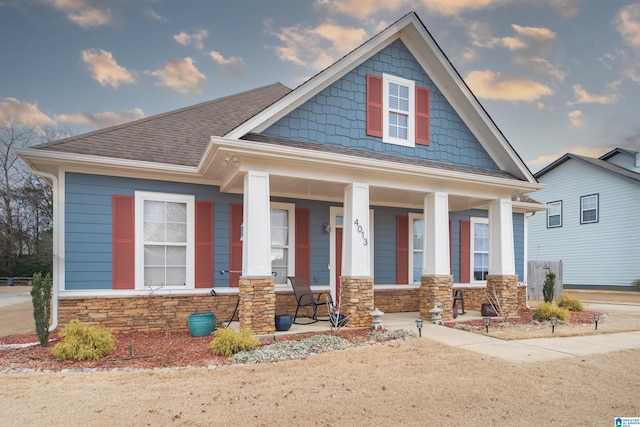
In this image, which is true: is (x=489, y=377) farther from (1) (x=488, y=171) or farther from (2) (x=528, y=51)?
(2) (x=528, y=51)

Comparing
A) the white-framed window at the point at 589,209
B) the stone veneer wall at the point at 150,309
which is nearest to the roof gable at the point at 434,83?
the stone veneer wall at the point at 150,309

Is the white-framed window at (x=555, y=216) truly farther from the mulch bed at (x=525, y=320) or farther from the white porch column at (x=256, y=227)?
the white porch column at (x=256, y=227)

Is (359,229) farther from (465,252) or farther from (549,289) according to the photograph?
(549,289)

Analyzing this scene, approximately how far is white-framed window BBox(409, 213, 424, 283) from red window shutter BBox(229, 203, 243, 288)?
4.69m

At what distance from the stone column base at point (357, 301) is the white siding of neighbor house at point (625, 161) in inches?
753

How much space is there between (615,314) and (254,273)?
34.2ft

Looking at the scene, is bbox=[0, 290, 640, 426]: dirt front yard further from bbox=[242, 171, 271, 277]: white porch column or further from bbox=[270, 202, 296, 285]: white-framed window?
bbox=[270, 202, 296, 285]: white-framed window

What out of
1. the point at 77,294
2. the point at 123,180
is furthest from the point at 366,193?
the point at 77,294

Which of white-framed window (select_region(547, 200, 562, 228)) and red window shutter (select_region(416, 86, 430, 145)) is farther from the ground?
red window shutter (select_region(416, 86, 430, 145))

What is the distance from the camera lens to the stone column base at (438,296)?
8.83 metres

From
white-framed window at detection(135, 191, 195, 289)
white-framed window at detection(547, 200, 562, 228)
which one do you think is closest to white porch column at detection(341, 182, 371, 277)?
white-framed window at detection(135, 191, 195, 289)

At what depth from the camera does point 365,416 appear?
3723mm

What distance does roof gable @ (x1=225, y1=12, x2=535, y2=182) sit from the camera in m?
7.95

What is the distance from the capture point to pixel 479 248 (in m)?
12.1
